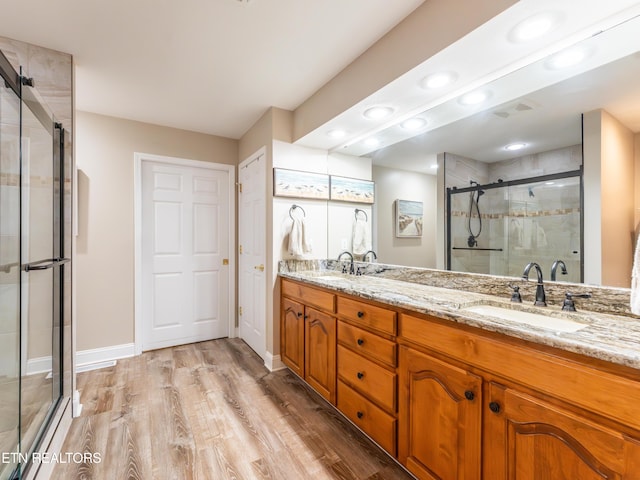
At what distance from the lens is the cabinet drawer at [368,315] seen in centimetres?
155

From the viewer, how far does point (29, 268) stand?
5.05 feet

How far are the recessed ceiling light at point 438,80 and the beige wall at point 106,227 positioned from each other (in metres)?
2.78

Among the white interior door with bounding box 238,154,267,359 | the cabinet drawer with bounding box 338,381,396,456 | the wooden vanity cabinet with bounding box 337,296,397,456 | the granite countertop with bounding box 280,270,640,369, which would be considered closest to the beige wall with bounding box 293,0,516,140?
the white interior door with bounding box 238,154,267,359

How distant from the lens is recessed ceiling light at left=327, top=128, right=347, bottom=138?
2.50m

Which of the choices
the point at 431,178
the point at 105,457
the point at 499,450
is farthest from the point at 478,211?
the point at 105,457

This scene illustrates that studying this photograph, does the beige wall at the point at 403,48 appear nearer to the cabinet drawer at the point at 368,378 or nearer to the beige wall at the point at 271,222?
the beige wall at the point at 271,222

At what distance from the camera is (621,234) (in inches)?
50.9

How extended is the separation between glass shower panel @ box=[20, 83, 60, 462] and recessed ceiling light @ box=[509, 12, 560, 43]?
238cm

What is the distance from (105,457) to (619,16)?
3.18m

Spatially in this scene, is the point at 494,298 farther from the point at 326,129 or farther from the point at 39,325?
the point at 39,325

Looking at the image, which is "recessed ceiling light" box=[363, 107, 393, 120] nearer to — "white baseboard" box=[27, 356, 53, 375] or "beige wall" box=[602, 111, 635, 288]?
"beige wall" box=[602, 111, 635, 288]

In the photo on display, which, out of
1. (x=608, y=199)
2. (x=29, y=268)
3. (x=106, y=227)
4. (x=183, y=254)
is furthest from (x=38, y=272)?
(x=608, y=199)

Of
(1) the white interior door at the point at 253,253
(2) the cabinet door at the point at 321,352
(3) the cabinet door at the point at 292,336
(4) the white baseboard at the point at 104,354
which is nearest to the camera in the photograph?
(2) the cabinet door at the point at 321,352

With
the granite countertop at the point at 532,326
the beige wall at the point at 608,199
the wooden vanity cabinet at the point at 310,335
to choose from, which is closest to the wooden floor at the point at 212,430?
the wooden vanity cabinet at the point at 310,335
